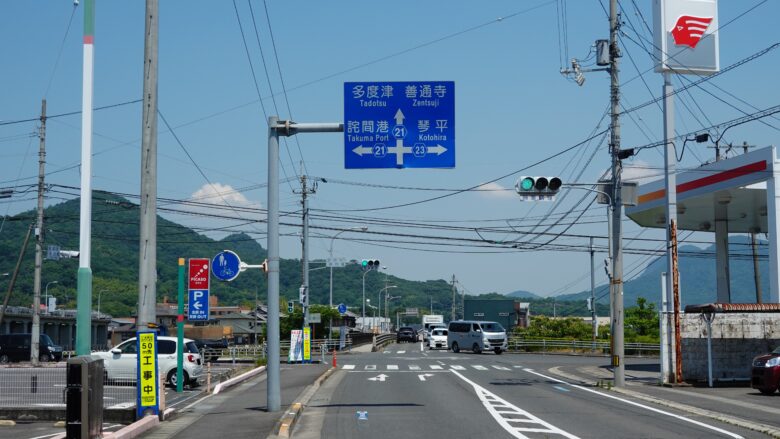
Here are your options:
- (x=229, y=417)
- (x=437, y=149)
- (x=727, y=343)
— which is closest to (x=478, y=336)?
(x=727, y=343)

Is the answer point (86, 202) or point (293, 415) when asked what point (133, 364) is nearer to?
point (293, 415)

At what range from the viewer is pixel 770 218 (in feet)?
104

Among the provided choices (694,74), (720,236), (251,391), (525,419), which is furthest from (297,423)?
(720,236)

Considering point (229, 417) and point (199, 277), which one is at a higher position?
point (199, 277)

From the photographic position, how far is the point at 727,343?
29625 millimetres

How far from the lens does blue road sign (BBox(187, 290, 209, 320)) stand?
25031 millimetres

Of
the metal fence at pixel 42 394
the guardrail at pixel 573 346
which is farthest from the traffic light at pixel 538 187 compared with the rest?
the guardrail at pixel 573 346

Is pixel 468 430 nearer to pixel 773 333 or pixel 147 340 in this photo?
pixel 147 340

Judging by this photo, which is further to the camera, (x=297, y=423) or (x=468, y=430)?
(x=297, y=423)

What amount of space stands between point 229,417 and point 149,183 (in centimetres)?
523

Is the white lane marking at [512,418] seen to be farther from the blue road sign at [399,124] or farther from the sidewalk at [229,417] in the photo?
the blue road sign at [399,124]

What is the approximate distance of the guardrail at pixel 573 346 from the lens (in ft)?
182

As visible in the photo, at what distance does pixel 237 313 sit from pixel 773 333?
93670mm

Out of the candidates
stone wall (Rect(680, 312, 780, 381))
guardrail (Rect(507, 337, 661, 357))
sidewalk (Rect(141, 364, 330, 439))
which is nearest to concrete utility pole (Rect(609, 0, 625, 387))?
stone wall (Rect(680, 312, 780, 381))
